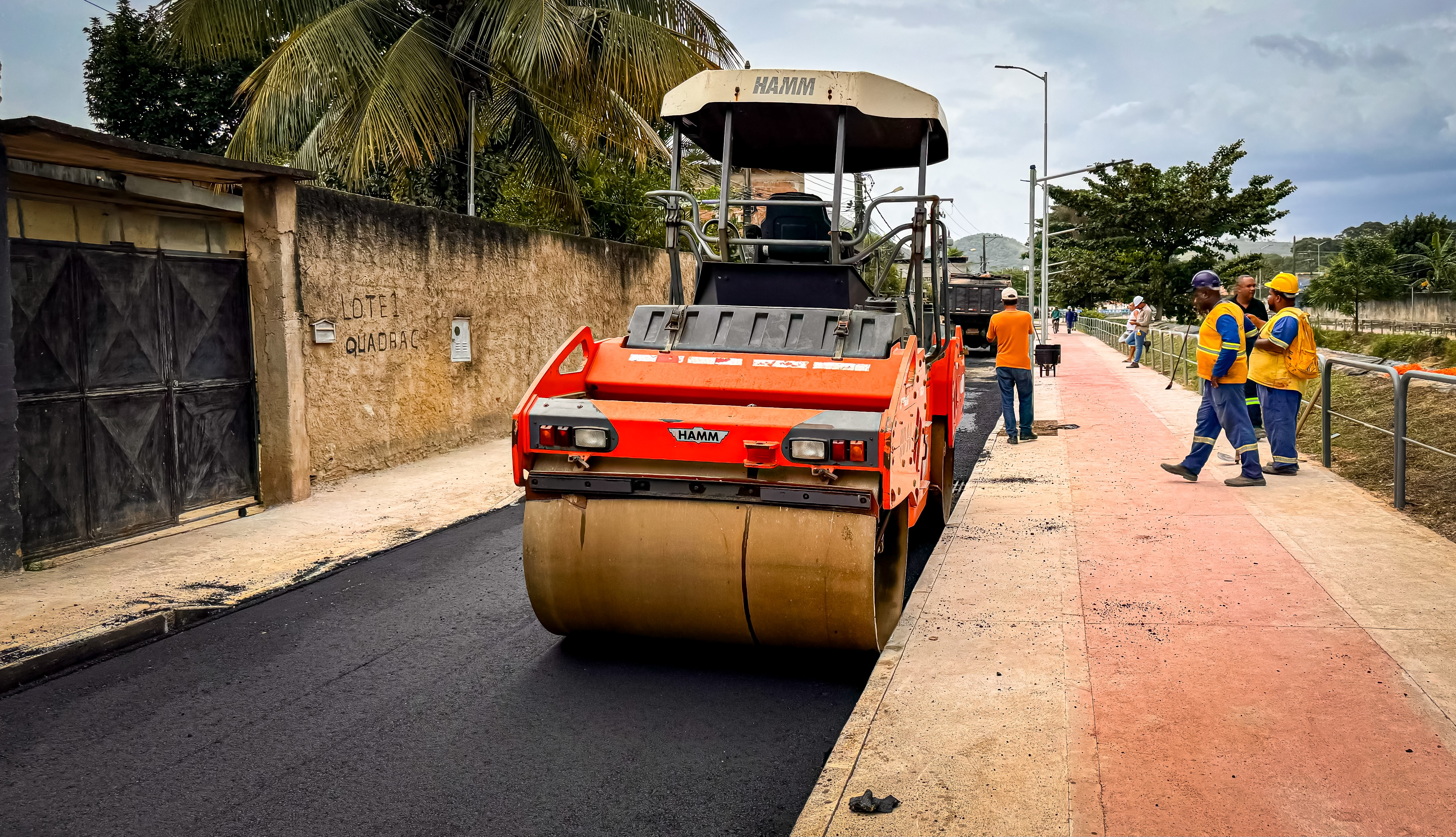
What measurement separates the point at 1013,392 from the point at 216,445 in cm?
816

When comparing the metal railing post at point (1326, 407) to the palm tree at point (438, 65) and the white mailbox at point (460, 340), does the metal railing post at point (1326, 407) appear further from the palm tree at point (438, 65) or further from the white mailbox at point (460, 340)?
the white mailbox at point (460, 340)

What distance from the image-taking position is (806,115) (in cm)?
650

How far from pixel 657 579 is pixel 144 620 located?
2937mm

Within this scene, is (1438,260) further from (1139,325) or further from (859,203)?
(859,203)

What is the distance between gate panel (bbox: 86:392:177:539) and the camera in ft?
24.0

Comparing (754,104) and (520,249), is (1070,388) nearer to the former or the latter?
(520,249)

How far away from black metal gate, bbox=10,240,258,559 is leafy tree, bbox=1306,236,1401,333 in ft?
164

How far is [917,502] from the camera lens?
18.8 feet

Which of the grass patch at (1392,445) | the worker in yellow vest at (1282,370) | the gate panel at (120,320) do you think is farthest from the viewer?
the worker in yellow vest at (1282,370)

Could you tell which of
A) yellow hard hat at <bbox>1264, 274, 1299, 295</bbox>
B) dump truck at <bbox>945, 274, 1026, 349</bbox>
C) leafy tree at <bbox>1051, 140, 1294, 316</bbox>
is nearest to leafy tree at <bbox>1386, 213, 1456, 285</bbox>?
leafy tree at <bbox>1051, 140, 1294, 316</bbox>

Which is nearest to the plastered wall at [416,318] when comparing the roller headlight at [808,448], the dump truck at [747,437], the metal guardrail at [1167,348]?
the dump truck at [747,437]

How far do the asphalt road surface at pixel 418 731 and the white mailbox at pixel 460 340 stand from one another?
607 cm

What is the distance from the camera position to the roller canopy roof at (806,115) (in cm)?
605

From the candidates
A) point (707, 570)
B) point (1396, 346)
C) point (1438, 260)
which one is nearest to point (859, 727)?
point (707, 570)
